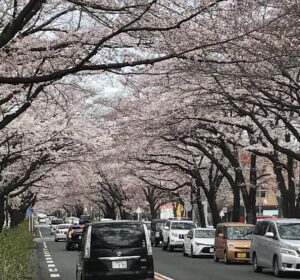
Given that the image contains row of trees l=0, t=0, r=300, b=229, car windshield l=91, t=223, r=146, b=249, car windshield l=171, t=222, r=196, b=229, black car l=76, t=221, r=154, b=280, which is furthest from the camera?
car windshield l=171, t=222, r=196, b=229

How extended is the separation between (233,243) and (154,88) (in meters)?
7.20

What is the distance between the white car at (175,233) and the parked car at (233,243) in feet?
30.2

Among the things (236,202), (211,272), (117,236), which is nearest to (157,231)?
(236,202)

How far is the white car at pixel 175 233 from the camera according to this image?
3444cm

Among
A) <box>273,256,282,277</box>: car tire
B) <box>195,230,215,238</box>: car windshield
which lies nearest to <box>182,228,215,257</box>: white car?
<box>195,230,215,238</box>: car windshield

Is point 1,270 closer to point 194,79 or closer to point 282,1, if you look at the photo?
point 282,1

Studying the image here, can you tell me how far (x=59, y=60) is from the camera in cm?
1329

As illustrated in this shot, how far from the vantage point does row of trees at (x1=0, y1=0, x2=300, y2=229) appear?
36.3ft

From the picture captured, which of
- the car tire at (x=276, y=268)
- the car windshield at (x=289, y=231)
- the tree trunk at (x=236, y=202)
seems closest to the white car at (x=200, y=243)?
the tree trunk at (x=236, y=202)

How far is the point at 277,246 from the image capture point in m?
17.8

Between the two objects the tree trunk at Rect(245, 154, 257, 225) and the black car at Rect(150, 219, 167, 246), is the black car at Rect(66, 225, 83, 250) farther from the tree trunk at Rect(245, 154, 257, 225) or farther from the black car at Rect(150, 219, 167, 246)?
the tree trunk at Rect(245, 154, 257, 225)

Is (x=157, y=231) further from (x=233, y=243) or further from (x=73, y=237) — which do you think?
(x=233, y=243)

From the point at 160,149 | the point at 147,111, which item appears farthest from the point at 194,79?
the point at 160,149

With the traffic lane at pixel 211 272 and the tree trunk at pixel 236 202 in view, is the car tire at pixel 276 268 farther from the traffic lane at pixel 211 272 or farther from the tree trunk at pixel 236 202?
the tree trunk at pixel 236 202
